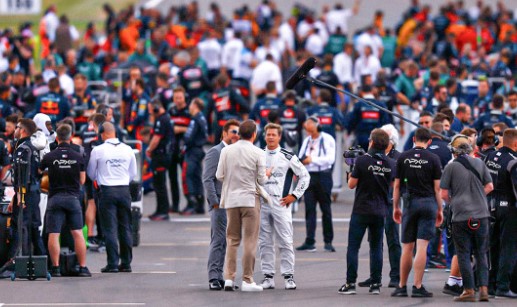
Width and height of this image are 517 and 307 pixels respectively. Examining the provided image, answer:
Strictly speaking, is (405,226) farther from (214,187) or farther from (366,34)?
(366,34)

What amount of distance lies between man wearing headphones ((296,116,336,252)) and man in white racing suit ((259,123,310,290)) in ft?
10.2

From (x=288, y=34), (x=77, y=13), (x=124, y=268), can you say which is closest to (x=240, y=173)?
(x=124, y=268)

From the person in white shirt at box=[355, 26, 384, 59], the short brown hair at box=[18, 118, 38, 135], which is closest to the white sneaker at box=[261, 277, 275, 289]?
the short brown hair at box=[18, 118, 38, 135]

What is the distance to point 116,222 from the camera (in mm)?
17453

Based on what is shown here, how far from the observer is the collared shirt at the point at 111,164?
57.0 ft

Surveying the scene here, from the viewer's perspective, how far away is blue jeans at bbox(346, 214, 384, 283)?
611 inches

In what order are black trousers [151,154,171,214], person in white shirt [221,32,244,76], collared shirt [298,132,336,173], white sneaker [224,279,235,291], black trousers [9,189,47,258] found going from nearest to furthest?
white sneaker [224,279,235,291] → black trousers [9,189,47,258] → collared shirt [298,132,336,173] → black trousers [151,154,171,214] → person in white shirt [221,32,244,76]

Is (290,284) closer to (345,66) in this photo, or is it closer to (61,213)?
(61,213)

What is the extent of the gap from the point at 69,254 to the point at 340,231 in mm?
5673

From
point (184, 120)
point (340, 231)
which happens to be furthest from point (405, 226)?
point (184, 120)

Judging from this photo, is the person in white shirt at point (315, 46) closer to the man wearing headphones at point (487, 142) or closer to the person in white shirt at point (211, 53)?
the person in white shirt at point (211, 53)

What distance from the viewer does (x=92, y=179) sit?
17.7 m

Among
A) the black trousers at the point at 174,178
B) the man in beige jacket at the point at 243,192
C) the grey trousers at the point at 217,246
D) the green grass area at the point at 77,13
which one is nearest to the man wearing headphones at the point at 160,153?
the black trousers at the point at 174,178

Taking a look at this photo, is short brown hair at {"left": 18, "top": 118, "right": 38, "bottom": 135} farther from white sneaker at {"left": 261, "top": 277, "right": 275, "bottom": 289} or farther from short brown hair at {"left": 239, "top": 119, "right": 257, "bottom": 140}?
white sneaker at {"left": 261, "top": 277, "right": 275, "bottom": 289}
